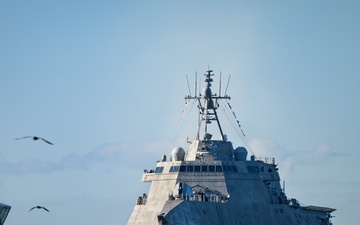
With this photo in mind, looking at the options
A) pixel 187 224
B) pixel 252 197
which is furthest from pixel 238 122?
pixel 187 224

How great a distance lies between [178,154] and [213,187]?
20.7 ft

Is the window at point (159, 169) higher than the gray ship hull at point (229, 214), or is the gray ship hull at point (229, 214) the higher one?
the window at point (159, 169)

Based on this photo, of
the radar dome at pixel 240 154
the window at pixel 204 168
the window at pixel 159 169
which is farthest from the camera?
the radar dome at pixel 240 154

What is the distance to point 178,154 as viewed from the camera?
108 m

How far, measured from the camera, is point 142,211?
106 metres

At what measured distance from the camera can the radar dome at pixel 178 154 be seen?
356 ft

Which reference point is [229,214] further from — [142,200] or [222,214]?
[142,200]

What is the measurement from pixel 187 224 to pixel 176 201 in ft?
8.12

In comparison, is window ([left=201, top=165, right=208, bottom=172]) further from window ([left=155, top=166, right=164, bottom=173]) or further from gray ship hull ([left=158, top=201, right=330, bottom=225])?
window ([left=155, top=166, right=164, bottom=173])

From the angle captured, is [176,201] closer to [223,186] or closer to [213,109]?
[223,186]

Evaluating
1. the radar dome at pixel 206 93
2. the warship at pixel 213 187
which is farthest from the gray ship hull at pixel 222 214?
the radar dome at pixel 206 93

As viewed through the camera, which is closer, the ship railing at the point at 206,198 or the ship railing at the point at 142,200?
the ship railing at the point at 206,198

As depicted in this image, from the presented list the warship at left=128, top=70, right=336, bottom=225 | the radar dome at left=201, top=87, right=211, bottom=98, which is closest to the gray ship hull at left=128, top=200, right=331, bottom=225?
the warship at left=128, top=70, right=336, bottom=225

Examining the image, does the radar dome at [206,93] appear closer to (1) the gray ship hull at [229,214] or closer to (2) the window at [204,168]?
(2) the window at [204,168]
